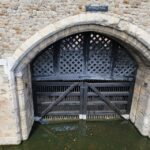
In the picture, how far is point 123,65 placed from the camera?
6.89 m

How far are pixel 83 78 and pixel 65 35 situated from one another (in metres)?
1.87

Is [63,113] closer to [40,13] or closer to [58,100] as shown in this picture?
[58,100]

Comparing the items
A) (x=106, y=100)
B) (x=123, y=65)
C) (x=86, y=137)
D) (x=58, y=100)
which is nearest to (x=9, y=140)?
(x=58, y=100)

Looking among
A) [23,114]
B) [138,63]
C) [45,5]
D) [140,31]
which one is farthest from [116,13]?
[23,114]

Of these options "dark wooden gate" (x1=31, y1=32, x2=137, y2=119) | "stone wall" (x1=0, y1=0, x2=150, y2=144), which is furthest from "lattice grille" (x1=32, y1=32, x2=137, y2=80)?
"stone wall" (x1=0, y1=0, x2=150, y2=144)

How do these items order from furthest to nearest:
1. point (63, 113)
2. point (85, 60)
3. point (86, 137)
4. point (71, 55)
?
1. point (63, 113)
2. point (86, 137)
3. point (85, 60)
4. point (71, 55)

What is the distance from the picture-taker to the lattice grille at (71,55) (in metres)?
6.36

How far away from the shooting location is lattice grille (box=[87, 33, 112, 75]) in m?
6.43

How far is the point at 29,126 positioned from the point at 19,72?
6.24ft

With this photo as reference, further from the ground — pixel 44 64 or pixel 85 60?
pixel 85 60

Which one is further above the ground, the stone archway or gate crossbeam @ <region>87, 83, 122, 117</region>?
the stone archway

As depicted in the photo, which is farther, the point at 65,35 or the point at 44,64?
the point at 44,64

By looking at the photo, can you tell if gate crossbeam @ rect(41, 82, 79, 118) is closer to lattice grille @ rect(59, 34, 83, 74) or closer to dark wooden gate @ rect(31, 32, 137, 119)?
dark wooden gate @ rect(31, 32, 137, 119)

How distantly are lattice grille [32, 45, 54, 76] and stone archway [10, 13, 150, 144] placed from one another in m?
0.40
